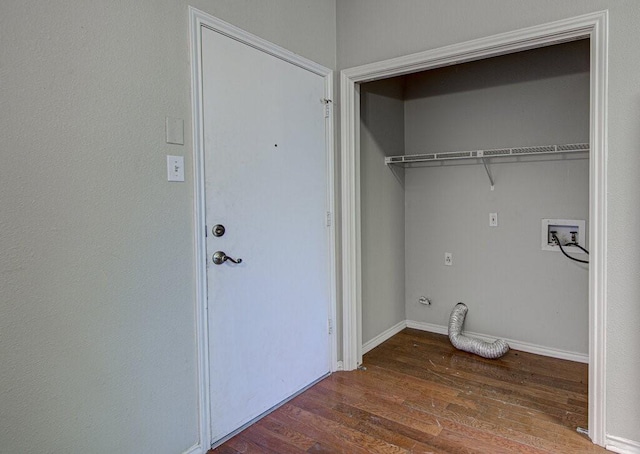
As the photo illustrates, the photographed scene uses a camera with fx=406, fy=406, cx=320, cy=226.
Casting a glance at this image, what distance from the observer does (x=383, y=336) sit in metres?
3.38

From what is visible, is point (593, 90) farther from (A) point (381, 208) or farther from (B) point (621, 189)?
(A) point (381, 208)

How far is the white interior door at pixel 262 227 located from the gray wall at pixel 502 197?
1.28 m

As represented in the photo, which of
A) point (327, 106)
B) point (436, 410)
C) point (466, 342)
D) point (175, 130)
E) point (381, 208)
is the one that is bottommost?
point (436, 410)

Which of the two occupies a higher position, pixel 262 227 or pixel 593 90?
pixel 593 90

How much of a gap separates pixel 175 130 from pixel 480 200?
2.46 m

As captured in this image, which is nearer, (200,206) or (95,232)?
(95,232)

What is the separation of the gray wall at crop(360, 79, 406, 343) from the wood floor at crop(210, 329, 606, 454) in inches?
19.7

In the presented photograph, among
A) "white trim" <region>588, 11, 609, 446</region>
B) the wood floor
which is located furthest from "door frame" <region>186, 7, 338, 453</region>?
"white trim" <region>588, 11, 609, 446</region>

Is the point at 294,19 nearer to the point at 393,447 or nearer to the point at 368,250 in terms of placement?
the point at 368,250

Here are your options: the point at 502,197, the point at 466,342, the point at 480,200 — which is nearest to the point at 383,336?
the point at 466,342

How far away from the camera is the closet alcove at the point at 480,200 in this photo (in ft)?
9.52

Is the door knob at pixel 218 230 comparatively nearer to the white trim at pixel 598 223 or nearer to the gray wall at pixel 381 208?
the gray wall at pixel 381 208

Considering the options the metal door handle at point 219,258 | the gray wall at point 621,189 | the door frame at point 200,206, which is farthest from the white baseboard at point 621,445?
the metal door handle at point 219,258

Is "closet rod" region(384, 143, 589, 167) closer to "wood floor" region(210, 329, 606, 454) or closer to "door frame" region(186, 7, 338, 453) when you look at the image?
"wood floor" region(210, 329, 606, 454)
